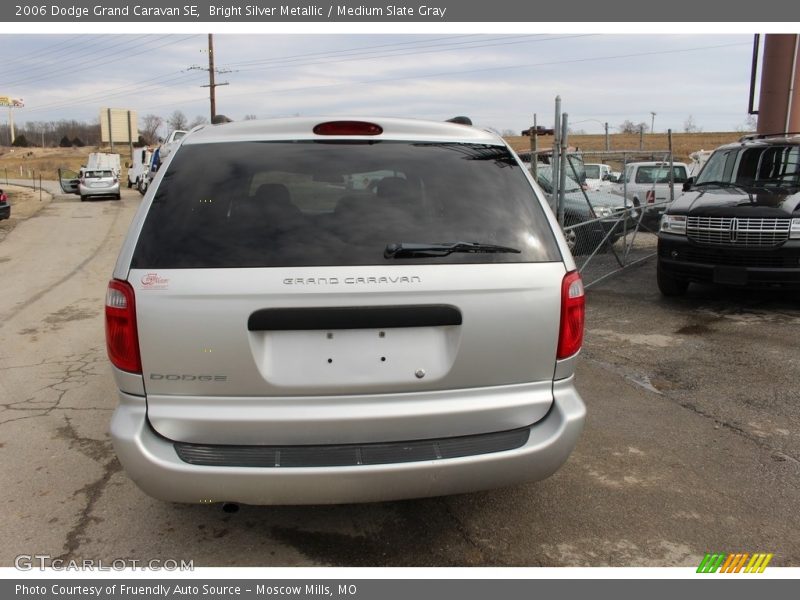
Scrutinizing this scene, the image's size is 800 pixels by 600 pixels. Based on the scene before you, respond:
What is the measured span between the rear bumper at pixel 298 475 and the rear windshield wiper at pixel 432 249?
0.82m

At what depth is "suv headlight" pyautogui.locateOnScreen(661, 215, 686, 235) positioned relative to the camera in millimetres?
7796

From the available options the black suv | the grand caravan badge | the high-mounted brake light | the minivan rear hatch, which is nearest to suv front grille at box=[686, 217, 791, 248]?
the black suv

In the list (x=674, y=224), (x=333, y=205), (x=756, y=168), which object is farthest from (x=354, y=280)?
(x=756, y=168)

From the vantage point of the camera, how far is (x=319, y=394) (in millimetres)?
2555

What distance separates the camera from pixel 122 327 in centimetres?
256

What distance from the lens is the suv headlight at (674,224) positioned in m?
7.80

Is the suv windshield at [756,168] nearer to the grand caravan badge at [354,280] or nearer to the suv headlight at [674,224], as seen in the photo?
the suv headlight at [674,224]

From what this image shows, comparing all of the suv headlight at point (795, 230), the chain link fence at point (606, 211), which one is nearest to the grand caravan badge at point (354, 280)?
the suv headlight at point (795, 230)

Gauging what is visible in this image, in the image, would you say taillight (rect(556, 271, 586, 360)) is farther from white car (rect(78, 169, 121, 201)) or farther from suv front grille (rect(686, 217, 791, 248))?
white car (rect(78, 169, 121, 201))

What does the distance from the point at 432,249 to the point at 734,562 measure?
6.45ft

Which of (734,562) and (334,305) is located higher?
(334,305)

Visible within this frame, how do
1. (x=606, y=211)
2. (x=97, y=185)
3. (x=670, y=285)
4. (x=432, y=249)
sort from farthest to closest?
(x=97, y=185) → (x=606, y=211) → (x=670, y=285) → (x=432, y=249)

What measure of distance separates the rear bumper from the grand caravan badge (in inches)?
28.3

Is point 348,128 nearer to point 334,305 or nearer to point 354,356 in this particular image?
point 334,305
